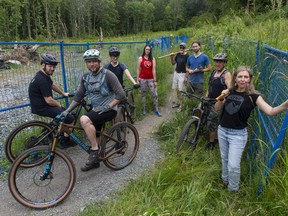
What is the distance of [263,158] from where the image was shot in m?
3.07

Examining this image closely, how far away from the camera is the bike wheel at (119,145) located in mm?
4109

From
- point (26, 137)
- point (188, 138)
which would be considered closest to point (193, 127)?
point (188, 138)

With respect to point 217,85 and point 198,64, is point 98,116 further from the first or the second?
point 198,64

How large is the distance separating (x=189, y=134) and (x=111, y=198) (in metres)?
1.95

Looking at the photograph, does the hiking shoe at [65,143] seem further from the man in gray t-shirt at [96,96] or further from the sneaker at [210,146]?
the sneaker at [210,146]

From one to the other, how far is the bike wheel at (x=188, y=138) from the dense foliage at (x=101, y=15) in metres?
7.98

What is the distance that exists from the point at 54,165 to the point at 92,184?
66cm

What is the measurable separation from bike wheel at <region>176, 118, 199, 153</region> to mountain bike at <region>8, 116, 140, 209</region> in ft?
2.74

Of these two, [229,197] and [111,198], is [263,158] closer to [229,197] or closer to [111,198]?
[229,197]

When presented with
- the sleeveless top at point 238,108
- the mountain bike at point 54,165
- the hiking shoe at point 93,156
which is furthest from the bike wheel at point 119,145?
the sleeveless top at point 238,108

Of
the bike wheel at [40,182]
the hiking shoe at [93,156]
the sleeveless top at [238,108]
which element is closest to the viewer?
the sleeveless top at [238,108]

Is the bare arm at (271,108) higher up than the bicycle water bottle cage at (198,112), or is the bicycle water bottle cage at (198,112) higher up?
the bare arm at (271,108)

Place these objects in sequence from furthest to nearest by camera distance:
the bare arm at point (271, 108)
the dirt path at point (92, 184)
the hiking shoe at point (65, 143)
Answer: the hiking shoe at point (65, 143), the dirt path at point (92, 184), the bare arm at point (271, 108)

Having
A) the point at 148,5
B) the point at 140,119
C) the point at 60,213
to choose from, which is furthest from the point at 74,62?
the point at 148,5
